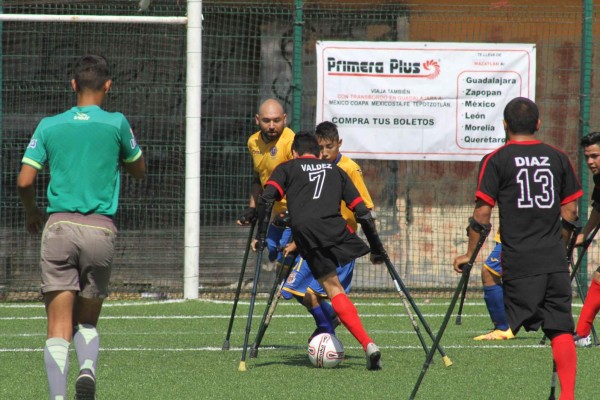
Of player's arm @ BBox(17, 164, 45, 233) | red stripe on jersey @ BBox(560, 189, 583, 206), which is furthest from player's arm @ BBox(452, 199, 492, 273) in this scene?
player's arm @ BBox(17, 164, 45, 233)

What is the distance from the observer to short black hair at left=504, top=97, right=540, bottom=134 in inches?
268

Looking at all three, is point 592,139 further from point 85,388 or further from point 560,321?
point 85,388

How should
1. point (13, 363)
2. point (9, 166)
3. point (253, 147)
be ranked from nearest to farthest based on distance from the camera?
point (13, 363) → point (253, 147) → point (9, 166)

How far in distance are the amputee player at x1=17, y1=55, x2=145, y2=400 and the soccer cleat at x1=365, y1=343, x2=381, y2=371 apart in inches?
96.9

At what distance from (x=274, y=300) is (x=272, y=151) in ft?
6.21

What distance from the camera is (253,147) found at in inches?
415

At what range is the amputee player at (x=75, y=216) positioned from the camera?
6.14 meters

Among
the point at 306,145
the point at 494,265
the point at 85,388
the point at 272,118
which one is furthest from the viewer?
the point at 494,265

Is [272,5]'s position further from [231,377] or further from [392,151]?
[231,377]

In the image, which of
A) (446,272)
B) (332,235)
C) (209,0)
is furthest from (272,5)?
(332,235)

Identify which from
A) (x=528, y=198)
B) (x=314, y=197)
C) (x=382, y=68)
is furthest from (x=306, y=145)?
(x=382, y=68)

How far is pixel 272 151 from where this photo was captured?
1034 cm

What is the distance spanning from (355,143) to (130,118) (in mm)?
2748

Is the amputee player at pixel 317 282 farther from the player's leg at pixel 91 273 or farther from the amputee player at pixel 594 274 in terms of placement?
the player's leg at pixel 91 273
